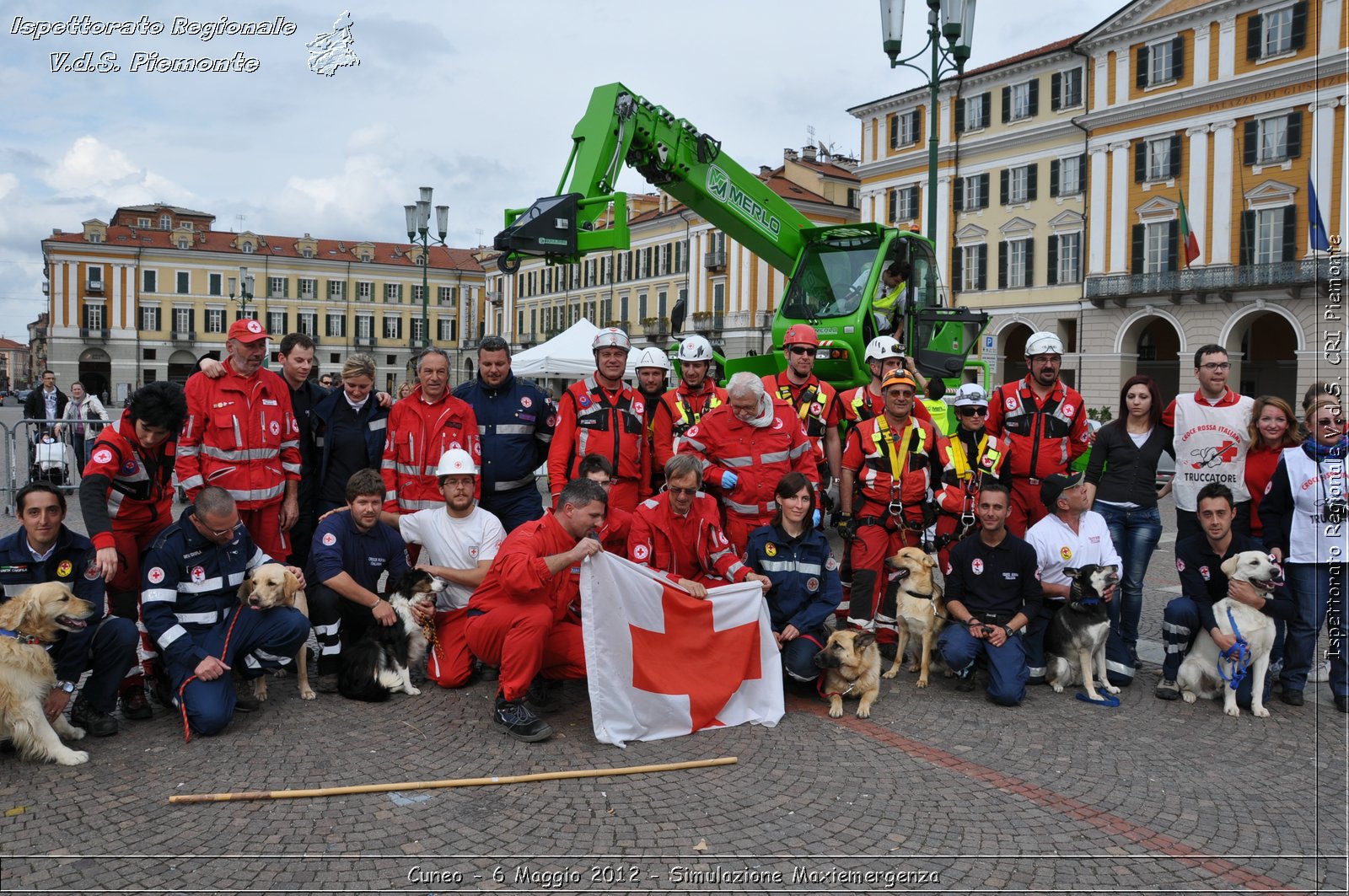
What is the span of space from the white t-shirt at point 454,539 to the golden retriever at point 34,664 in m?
2.00

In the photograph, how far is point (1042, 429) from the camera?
724 cm

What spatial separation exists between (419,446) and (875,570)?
3334 millimetres

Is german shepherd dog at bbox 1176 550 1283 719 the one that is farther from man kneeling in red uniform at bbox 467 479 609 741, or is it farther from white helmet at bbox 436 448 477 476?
white helmet at bbox 436 448 477 476

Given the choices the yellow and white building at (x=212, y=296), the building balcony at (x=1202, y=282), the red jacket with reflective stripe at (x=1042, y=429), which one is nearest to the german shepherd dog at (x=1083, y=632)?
the red jacket with reflective stripe at (x=1042, y=429)

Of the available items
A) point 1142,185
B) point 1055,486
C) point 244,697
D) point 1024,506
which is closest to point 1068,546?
point 1055,486

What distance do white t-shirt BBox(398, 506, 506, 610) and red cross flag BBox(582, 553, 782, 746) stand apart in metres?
1.29

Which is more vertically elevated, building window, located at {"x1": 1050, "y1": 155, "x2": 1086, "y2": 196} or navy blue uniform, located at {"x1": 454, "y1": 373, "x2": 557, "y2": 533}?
building window, located at {"x1": 1050, "y1": 155, "x2": 1086, "y2": 196}

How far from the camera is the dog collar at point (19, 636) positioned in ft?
15.6

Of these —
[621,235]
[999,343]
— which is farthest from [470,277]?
[621,235]

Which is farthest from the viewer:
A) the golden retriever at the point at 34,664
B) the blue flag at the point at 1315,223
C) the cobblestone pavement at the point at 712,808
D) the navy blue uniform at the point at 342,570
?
the blue flag at the point at 1315,223

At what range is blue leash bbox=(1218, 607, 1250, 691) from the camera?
19.6 feet

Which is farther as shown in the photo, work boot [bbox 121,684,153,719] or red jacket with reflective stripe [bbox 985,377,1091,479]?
red jacket with reflective stripe [bbox 985,377,1091,479]

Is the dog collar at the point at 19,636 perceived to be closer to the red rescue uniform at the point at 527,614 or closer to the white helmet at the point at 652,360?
the red rescue uniform at the point at 527,614

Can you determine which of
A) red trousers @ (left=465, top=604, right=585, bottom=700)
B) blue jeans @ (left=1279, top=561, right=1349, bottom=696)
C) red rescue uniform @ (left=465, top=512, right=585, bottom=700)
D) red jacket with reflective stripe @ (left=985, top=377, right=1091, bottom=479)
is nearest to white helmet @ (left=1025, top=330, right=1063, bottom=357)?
red jacket with reflective stripe @ (left=985, top=377, right=1091, bottom=479)
